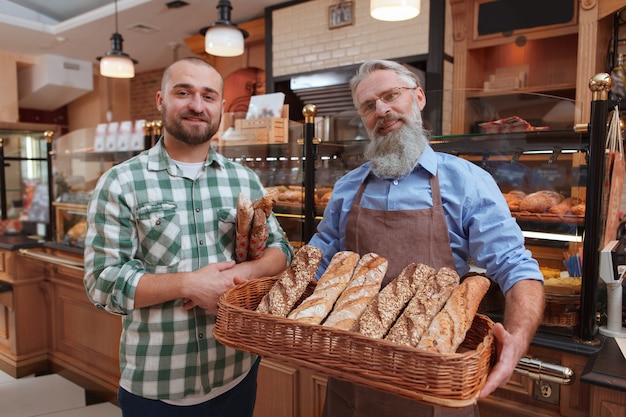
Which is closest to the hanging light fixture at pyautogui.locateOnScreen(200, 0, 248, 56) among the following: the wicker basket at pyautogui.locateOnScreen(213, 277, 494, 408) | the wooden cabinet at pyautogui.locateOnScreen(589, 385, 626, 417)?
the wicker basket at pyautogui.locateOnScreen(213, 277, 494, 408)

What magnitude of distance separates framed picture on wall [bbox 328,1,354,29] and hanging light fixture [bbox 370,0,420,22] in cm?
188

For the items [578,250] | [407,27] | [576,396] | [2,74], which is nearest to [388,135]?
[578,250]

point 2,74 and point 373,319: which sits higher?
point 2,74

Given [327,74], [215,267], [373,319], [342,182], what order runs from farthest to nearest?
1. [327,74]
2. [342,182]
3. [215,267]
4. [373,319]

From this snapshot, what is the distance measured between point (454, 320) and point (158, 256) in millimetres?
905

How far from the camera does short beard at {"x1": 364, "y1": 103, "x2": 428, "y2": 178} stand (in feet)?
4.69

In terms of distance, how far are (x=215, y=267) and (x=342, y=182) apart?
51cm

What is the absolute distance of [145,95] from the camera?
9.04 meters

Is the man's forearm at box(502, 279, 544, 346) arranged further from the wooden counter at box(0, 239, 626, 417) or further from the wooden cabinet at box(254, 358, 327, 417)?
the wooden cabinet at box(254, 358, 327, 417)

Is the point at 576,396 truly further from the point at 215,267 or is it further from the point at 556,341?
the point at 215,267

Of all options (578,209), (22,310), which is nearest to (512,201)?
(578,209)

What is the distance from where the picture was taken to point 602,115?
1641 millimetres

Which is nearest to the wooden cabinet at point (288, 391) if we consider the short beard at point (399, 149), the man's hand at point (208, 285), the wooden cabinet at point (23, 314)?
the man's hand at point (208, 285)

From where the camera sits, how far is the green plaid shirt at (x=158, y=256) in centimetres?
141
